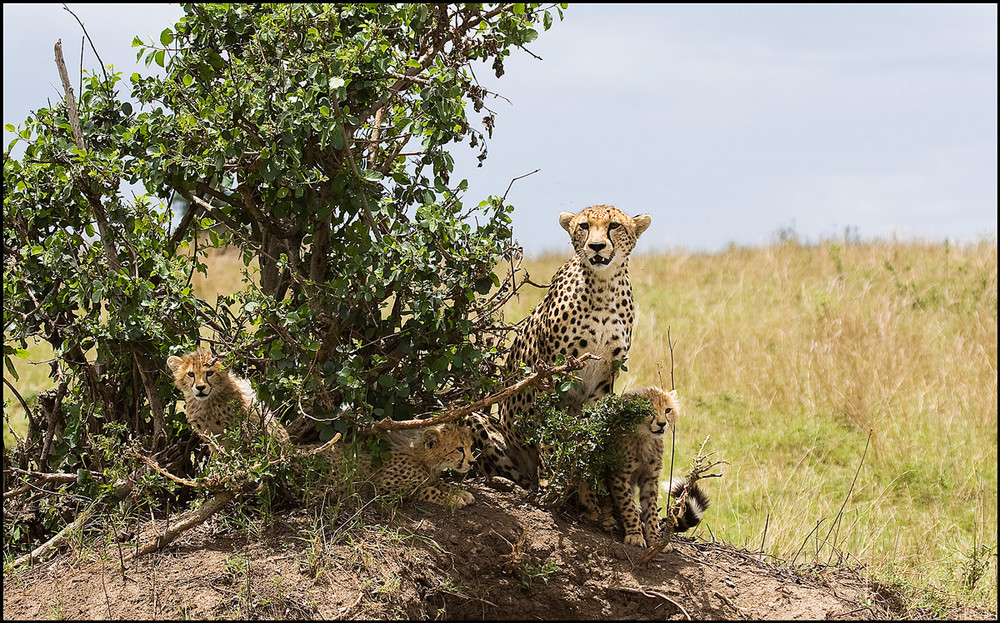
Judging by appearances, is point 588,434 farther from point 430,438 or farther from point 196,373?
point 196,373

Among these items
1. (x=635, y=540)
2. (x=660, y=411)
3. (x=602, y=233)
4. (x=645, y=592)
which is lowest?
(x=645, y=592)

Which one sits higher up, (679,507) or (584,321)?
(584,321)

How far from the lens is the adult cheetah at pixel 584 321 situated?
13.7ft

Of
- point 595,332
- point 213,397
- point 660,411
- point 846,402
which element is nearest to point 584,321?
point 595,332

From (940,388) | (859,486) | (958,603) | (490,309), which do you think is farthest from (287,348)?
(940,388)

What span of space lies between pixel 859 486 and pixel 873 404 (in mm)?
1208

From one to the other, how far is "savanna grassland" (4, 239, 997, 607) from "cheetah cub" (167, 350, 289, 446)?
1671 millimetres

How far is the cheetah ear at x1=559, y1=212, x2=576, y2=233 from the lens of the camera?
4238 millimetres

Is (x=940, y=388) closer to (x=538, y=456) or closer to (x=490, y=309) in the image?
(x=538, y=456)

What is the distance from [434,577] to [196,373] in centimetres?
120

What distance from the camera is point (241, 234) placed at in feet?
13.3

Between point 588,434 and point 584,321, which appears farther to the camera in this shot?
point 584,321

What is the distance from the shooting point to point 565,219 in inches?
168

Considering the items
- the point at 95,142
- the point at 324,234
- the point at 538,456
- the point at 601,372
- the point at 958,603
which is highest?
the point at 95,142
